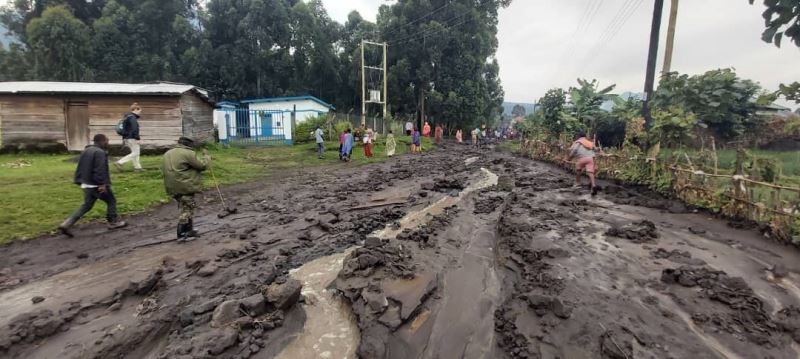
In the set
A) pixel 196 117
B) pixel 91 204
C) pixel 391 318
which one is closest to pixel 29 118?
pixel 196 117

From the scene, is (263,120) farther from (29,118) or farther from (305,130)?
(29,118)

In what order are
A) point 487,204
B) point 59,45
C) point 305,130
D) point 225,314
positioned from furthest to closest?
1. point 59,45
2. point 305,130
3. point 487,204
4. point 225,314

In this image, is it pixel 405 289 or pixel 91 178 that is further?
pixel 91 178

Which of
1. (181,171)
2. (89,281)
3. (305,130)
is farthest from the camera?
(305,130)

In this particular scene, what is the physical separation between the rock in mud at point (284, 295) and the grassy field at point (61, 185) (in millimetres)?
5107

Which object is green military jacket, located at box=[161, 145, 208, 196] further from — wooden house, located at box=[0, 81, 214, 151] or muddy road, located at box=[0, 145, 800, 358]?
wooden house, located at box=[0, 81, 214, 151]

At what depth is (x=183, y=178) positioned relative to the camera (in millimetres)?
6266

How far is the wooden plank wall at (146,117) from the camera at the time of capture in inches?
615

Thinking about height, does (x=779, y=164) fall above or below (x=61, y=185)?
above

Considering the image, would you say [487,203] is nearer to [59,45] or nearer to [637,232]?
[637,232]

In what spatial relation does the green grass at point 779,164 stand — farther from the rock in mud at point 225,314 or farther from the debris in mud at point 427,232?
the rock in mud at point 225,314

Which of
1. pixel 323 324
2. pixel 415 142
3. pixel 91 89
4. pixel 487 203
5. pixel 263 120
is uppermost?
pixel 91 89

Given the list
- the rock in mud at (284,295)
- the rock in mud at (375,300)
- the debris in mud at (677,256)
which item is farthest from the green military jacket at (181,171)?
the debris in mud at (677,256)

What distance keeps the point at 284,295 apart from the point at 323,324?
0.53 m
